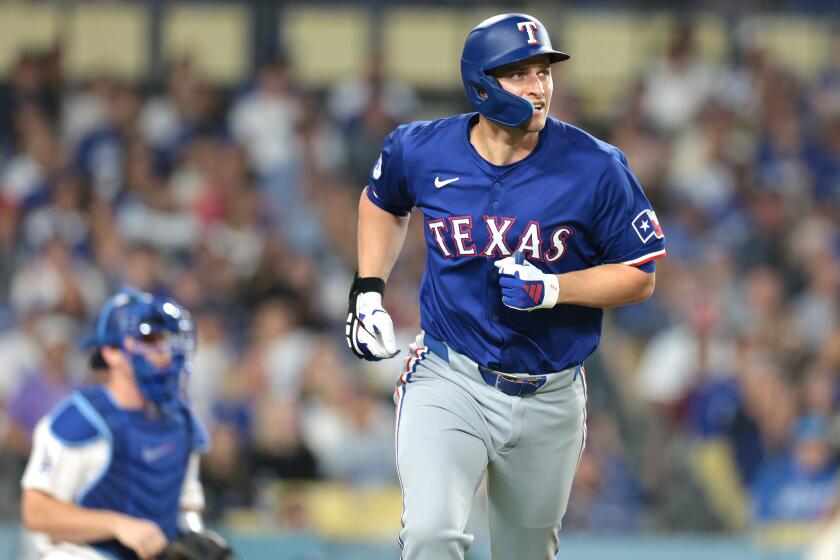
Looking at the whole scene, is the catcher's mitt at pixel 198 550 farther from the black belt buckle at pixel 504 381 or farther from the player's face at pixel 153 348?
the black belt buckle at pixel 504 381

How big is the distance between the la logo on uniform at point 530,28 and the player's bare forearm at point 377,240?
0.89 meters

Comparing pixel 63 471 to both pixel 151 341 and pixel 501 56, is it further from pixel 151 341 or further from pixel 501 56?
Result: pixel 501 56

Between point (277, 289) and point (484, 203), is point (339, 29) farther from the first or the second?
point (484, 203)

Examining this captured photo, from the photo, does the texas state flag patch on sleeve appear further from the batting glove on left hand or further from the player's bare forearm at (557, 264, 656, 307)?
the batting glove on left hand

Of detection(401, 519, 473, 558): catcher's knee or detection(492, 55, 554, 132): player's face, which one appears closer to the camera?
detection(401, 519, 473, 558): catcher's knee

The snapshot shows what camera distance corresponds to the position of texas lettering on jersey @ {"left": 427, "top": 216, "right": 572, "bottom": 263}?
491 centimetres

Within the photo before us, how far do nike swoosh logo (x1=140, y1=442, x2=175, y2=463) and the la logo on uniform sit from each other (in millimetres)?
2221

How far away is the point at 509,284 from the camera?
4.70 metres

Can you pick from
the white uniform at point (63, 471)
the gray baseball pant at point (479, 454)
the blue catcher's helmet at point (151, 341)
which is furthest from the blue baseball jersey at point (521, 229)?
the white uniform at point (63, 471)

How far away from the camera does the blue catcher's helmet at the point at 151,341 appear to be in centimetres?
569

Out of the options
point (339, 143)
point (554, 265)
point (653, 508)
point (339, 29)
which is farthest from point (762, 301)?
point (554, 265)

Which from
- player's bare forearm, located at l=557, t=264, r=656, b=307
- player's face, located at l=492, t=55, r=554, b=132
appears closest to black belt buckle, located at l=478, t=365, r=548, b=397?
player's bare forearm, located at l=557, t=264, r=656, b=307

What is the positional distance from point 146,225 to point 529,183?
6.85 metres

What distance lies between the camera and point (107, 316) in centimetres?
586
